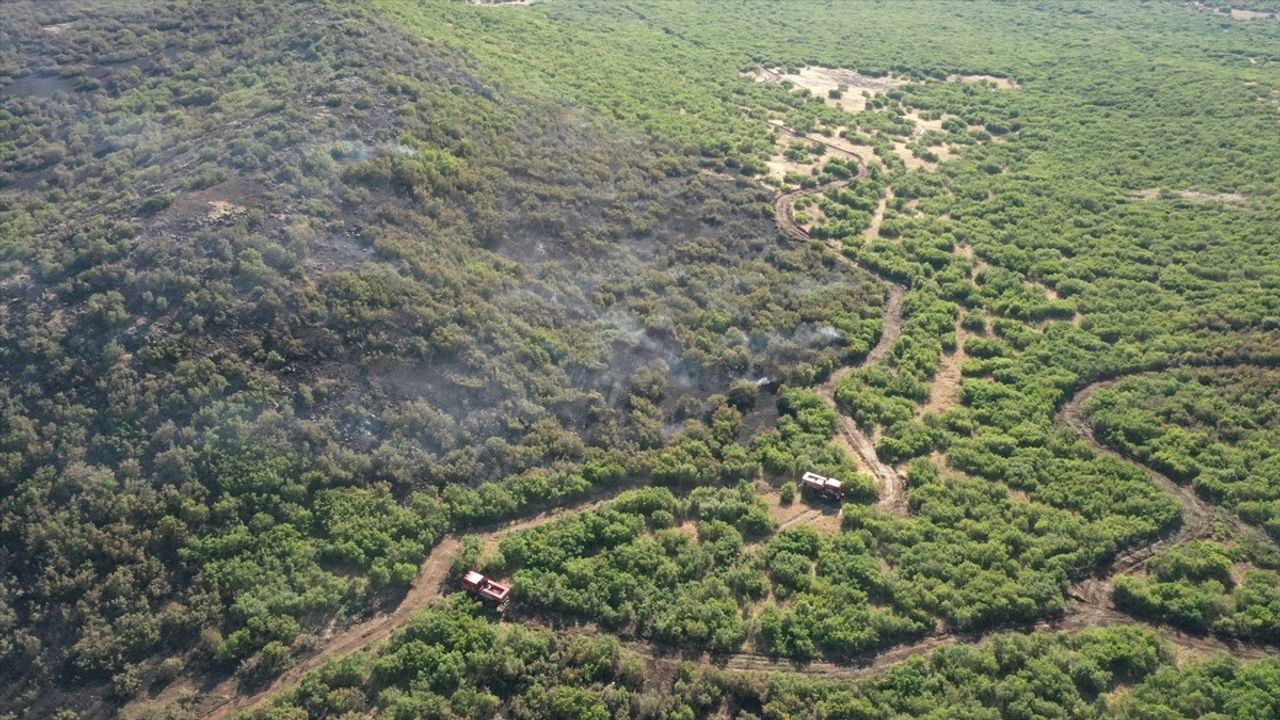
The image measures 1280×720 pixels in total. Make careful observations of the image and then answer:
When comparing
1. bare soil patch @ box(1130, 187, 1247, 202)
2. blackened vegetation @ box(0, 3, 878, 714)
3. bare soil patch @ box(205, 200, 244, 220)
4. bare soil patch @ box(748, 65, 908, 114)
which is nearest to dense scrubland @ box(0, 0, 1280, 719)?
blackened vegetation @ box(0, 3, 878, 714)

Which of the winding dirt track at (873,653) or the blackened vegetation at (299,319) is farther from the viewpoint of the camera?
the blackened vegetation at (299,319)

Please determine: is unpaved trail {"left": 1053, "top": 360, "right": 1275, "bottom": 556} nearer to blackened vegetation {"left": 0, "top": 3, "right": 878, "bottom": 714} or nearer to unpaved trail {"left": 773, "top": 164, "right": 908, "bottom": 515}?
unpaved trail {"left": 773, "top": 164, "right": 908, "bottom": 515}

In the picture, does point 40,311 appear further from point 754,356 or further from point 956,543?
point 956,543

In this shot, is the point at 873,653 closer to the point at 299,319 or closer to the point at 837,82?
the point at 299,319

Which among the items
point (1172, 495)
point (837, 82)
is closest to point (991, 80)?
point (837, 82)

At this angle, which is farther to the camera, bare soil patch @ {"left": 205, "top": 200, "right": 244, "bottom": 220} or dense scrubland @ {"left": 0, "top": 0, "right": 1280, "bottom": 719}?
bare soil patch @ {"left": 205, "top": 200, "right": 244, "bottom": 220}

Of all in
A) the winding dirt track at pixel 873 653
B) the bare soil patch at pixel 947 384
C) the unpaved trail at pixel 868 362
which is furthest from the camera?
the bare soil patch at pixel 947 384

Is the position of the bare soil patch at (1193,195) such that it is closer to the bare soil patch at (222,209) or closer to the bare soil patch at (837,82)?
the bare soil patch at (837,82)

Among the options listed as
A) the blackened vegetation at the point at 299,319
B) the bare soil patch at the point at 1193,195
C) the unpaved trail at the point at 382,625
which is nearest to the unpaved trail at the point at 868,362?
the blackened vegetation at the point at 299,319

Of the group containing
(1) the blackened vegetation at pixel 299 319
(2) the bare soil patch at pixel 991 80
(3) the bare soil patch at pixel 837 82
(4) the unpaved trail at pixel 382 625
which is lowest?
(4) the unpaved trail at pixel 382 625
